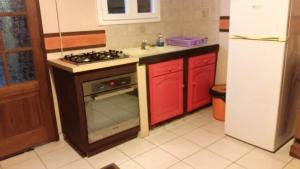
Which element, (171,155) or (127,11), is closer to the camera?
(171,155)

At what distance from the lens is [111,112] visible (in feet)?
8.29

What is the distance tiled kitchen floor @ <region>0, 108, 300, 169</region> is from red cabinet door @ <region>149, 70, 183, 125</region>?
0.78 feet

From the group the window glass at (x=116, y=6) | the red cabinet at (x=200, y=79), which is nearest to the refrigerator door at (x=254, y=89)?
the red cabinet at (x=200, y=79)

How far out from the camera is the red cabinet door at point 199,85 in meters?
3.19

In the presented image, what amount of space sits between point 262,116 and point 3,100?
244 cm

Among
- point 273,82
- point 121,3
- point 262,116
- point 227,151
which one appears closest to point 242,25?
point 273,82

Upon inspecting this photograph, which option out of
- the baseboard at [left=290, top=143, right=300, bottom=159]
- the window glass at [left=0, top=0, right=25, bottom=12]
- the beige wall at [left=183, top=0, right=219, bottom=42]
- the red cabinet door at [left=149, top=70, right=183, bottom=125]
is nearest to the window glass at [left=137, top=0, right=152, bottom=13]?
the beige wall at [left=183, top=0, right=219, bottom=42]

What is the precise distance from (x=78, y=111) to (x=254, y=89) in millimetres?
1647

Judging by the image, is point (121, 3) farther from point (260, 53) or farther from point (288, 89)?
point (288, 89)

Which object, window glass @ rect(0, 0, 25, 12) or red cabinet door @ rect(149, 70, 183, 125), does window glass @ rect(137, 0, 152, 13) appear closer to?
red cabinet door @ rect(149, 70, 183, 125)

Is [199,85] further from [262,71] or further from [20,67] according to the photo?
[20,67]

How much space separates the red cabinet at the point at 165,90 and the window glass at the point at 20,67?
1.20 meters

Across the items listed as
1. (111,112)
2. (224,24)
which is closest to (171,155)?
(111,112)

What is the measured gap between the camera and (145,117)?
2.80 m
